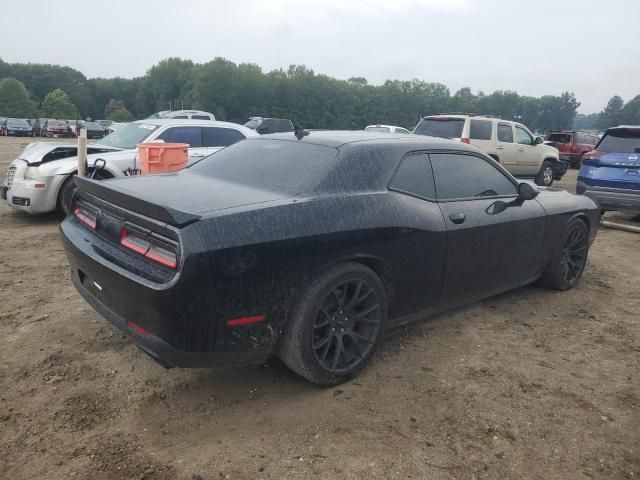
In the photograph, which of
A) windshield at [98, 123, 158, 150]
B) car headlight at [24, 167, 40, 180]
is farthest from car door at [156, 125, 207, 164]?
car headlight at [24, 167, 40, 180]

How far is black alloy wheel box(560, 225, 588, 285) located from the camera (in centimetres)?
498

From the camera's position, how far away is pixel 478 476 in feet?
7.86

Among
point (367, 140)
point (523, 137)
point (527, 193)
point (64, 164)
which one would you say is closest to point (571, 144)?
point (523, 137)

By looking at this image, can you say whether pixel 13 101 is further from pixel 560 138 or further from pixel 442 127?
pixel 442 127

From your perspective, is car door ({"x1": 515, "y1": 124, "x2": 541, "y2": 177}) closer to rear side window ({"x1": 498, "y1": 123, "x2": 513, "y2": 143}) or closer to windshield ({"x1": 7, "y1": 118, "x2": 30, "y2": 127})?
rear side window ({"x1": 498, "y1": 123, "x2": 513, "y2": 143})

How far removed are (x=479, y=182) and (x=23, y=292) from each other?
397 cm

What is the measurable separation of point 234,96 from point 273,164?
7926cm

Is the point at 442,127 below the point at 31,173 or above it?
above

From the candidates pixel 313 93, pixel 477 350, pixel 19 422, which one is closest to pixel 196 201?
pixel 19 422

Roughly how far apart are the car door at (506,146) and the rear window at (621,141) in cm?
362

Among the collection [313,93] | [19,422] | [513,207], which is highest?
[313,93]

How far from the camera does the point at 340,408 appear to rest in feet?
9.60

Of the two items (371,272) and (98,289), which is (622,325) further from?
(98,289)

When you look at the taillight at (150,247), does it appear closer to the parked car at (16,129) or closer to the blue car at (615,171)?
the blue car at (615,171)
